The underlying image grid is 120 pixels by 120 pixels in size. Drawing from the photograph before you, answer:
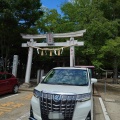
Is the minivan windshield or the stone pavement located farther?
the stone pavement

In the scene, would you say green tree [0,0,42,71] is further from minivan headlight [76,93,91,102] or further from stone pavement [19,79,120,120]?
minivan headlight [76,93,91,102]

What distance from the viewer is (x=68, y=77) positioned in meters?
7.07

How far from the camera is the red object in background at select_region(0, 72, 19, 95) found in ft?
39.0

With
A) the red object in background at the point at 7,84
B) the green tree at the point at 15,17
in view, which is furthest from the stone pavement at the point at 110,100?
the green tree at the point at 15,17

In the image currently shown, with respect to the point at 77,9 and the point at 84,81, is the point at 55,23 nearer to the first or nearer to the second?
the point at 77,9

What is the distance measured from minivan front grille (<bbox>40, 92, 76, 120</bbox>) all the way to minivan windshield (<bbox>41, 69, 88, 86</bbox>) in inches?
49.5

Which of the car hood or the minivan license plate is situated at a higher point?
the car hood

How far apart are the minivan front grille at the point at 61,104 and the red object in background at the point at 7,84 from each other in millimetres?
6847

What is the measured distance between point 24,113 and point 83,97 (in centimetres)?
354

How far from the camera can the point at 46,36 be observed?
56.5 ft

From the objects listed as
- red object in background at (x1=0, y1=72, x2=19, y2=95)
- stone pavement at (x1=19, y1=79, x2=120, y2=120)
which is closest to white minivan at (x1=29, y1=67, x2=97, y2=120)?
stone pavement at (x1=19, y1=79, x2=120, y2=120)

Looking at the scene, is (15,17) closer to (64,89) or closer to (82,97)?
(64,89)

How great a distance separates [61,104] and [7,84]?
7607 mm

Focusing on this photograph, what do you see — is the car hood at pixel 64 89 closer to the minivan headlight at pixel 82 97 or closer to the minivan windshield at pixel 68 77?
the minivan headlight at pixel 82 97
